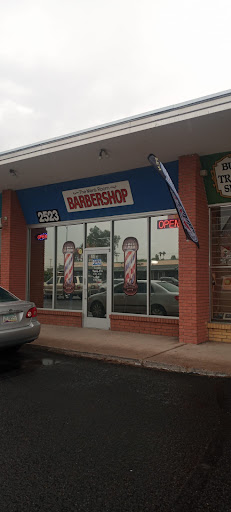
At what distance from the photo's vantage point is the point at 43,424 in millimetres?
4188

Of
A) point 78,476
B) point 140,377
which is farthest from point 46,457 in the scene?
point 140,377

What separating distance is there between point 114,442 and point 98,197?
25.9 feet

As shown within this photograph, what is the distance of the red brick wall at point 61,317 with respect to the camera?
1121 centimetres

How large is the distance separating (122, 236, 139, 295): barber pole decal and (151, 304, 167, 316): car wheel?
2.30ft

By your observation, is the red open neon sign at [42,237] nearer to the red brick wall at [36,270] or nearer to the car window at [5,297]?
the red brick wall at [36,270]

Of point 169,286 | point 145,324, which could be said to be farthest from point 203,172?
point 145,324

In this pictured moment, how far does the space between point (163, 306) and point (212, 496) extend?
22.9 feet

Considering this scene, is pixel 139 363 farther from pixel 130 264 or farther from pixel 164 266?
pixel 130 264

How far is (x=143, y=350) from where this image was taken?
25.5 feet

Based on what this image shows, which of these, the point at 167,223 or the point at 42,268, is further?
the point at 42,268

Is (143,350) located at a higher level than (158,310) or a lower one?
lower

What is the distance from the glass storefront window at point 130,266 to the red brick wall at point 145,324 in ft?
0.75

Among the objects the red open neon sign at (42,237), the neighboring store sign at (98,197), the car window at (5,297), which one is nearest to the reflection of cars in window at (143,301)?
the neighboring store sign at (98,197)

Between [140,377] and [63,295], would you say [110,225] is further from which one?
[140,377]
